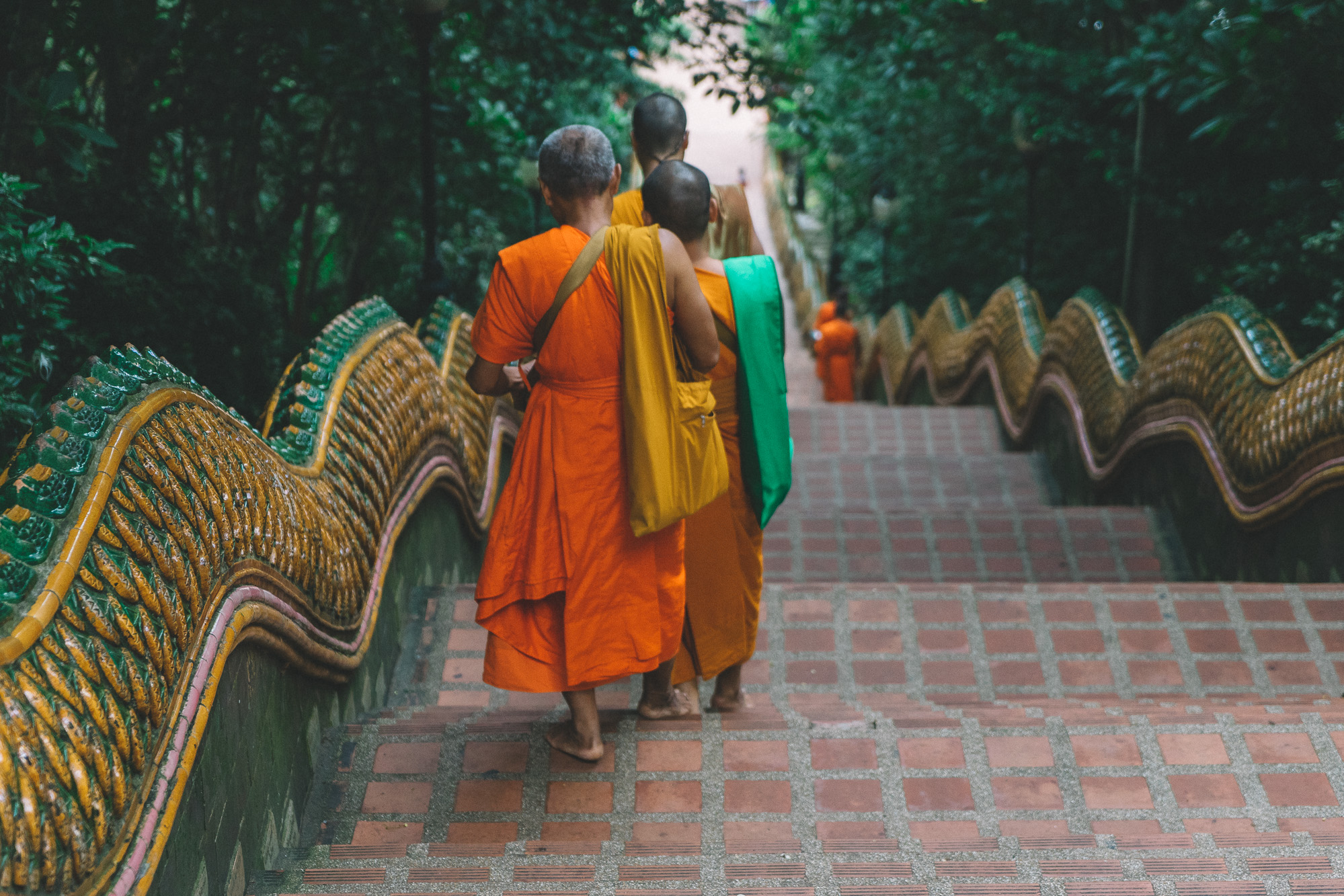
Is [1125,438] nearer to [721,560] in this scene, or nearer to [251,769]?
[721,560]

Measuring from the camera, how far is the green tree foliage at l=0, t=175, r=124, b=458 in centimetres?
348

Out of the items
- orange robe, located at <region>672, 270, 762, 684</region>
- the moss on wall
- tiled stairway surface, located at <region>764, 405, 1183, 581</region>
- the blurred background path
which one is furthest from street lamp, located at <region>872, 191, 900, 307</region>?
the moss on wall

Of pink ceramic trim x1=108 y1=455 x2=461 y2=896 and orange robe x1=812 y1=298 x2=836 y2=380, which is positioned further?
orange robe x1=812 y1=298 x2=836 y2=380

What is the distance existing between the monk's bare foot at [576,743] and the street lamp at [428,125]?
13.5 ft

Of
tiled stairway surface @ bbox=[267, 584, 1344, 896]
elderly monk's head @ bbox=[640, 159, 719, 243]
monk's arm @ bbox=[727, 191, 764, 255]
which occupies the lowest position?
tiled stairway surface @ bbox=[267, 584, 1344, 896]

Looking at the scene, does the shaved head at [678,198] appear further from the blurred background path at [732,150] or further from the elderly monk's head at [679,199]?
the blurred background path at [732,150]

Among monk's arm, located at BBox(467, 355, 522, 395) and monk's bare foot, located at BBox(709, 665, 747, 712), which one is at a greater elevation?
monk's arm, located at BBox(467, 355, 522, 395)

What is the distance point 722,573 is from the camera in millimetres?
3527

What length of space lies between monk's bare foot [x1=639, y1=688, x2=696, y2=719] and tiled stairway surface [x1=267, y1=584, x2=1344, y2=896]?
10cm

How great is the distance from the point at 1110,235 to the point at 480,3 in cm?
804

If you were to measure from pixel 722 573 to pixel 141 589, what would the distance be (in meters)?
1.75

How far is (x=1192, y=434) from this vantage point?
587cm

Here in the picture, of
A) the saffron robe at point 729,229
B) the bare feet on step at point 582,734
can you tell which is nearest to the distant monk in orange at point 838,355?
the saffron robe at point 729,229

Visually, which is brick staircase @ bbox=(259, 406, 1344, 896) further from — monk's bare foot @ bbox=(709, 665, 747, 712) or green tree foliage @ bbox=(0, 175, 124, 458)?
green tree foliage @ bbox=(0, 175, 124, 458)
